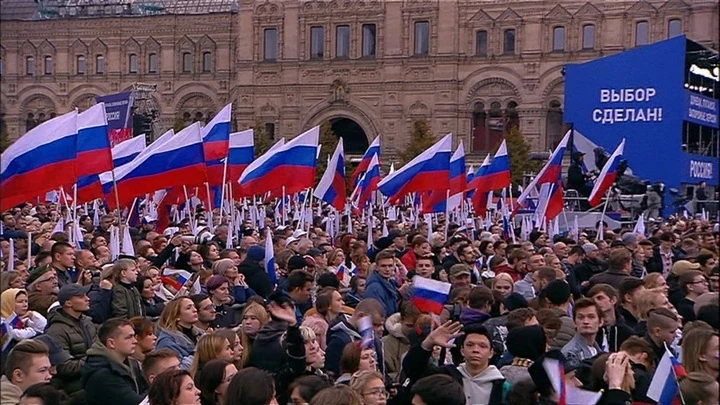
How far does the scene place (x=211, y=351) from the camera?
19.6ft

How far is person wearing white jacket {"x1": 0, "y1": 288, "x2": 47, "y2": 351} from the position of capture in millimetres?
6593

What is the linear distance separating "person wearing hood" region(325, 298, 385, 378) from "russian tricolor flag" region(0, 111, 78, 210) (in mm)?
2933

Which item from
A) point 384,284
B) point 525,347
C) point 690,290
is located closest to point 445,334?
point 525,347

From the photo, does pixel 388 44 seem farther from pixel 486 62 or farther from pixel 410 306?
pixel 410 306

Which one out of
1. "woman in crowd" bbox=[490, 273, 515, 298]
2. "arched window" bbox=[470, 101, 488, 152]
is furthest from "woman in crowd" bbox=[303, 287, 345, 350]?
"arched window" bbox=[470, 101, 488, 152]

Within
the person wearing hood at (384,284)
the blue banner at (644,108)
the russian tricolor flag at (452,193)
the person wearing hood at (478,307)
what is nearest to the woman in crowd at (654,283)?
the person wearing hood at (478,307)

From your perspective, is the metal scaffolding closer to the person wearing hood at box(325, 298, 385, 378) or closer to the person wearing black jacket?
the person wearing hood at box(325, 298, 385, 378)

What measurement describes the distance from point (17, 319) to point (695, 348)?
4.13m

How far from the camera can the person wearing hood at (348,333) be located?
6.61 m

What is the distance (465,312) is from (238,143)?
11800 millimetres

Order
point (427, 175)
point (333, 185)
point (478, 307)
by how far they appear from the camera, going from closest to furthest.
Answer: point (478, 307) → point (427, 175) → point (333, 185)

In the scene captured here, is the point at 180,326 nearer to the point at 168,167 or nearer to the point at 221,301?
the point at 221,301

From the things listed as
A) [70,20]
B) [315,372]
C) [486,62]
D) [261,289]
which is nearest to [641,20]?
[486,62]

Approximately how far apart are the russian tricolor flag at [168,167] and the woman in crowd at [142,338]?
275 inches
